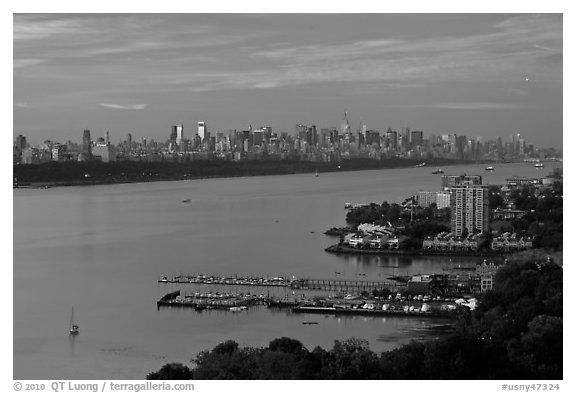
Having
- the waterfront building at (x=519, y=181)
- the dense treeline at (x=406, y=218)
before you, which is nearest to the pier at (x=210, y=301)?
the dense treeline at (x=406, y=218)

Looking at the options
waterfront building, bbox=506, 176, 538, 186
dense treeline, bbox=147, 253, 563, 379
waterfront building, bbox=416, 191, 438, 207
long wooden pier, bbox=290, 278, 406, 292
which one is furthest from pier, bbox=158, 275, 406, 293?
waterfront building, bbox=416, 191, 438, 207

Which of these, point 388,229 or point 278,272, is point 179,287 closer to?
point 278,272

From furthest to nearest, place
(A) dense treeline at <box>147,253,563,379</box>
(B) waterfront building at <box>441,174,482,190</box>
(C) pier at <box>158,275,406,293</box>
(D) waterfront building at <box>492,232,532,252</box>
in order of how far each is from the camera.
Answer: (B) waterfront building at <box>441,174,482,190</box> < (D) waterfront building at <box>492,232,532,252</box> < (C) pier at <box>158,275,406,293</box> < (A) dense treeline at <box>147,253,563,379</box>

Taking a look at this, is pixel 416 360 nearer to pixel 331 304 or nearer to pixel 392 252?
pixel 331 304

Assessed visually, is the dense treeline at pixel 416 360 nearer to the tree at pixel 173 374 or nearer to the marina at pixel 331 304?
the tree at pixel 173 374

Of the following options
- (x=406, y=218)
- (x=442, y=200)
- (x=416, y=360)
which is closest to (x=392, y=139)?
(x=406, y=218)

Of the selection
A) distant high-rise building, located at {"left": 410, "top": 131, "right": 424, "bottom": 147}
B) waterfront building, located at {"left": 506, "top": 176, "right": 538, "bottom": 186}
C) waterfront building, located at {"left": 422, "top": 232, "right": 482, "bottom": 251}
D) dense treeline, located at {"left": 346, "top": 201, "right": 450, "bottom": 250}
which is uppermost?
distant high-rise building, located at {"left": 410, "top": 131, "right": 424, "bottom": 147}

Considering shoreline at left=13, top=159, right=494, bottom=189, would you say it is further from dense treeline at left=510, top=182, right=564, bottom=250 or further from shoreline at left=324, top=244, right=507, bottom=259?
shoreline at left=324, top=244, right=507, bottom=259
